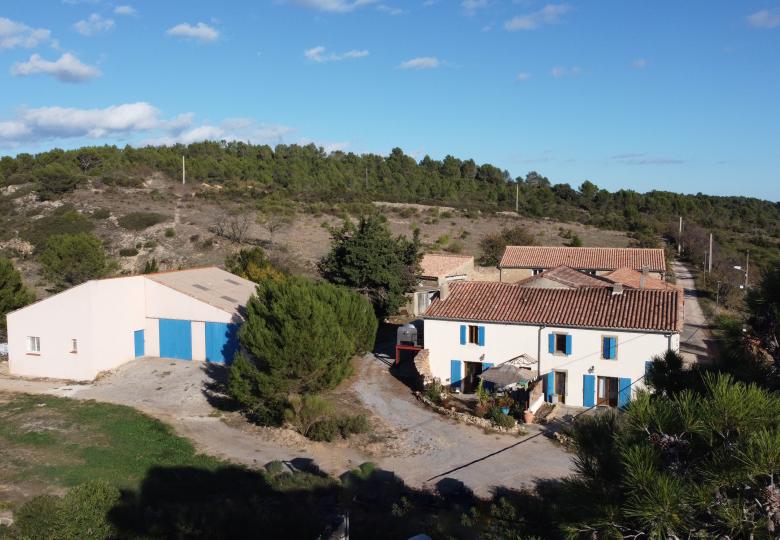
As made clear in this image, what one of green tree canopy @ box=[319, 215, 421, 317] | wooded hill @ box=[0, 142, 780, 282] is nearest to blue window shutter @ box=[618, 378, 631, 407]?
green tree canopy @ box=[319, 215, 421, 317]

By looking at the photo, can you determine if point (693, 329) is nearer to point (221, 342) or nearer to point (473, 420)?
point (473, 420)

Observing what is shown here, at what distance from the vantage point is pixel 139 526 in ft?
37.2

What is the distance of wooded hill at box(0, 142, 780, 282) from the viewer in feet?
242

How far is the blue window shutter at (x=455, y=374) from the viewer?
25.7 m

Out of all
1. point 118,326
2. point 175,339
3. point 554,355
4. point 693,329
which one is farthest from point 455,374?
point 693,329

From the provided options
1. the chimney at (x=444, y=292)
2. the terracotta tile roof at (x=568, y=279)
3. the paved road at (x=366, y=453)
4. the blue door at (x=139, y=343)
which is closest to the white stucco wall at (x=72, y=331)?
the paved road at (x=366, y=453)

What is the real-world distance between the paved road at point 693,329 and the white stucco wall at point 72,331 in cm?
2201

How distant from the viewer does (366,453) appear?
64.8ft

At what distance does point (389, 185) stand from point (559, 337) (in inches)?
2957

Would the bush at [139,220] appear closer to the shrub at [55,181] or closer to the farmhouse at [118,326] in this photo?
the shrub at [55,181]

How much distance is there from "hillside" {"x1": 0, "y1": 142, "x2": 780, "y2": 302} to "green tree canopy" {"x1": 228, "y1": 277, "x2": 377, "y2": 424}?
24.8m

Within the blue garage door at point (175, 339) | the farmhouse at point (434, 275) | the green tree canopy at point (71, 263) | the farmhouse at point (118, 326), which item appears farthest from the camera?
the farmhouse at point (434, 275)

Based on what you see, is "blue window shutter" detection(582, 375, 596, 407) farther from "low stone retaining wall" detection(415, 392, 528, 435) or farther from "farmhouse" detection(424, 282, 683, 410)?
"low stone retaining wall" detection(415, 392, 528, 435)

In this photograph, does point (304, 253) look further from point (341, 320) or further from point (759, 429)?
point (759, 429)
